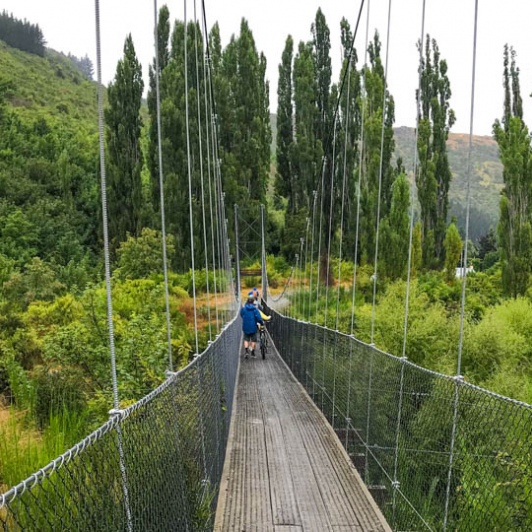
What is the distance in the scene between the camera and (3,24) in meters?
47.6

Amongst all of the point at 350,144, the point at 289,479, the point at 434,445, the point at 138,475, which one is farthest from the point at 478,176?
the point at 138,475

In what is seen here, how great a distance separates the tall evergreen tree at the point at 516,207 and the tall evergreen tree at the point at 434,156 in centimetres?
416

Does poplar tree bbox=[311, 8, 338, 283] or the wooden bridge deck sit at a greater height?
poplar tree bbox=[311, 8, 338, 283]

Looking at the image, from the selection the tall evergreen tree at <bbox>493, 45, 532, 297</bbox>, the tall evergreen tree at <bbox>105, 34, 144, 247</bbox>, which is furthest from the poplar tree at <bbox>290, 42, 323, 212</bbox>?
the tall evergreen tree at <bbox>493, 45, 532, 297</bbox>

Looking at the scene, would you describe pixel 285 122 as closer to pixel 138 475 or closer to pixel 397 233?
pixel 397 233

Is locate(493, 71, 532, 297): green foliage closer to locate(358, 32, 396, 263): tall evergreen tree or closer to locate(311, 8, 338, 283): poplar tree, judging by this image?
locate(358, 32, 396, 263): tall evergreen tree

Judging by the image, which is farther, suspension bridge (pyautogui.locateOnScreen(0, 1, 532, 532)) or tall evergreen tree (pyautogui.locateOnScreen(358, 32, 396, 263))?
tall evergreen tree (pyautogui.locateOnScreen(358, 32, 396, 263))

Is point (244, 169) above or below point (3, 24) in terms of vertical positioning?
below

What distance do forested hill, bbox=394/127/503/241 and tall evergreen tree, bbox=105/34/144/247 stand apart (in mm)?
34972

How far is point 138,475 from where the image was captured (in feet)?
4.91

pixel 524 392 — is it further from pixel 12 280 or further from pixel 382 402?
pixel 12 280

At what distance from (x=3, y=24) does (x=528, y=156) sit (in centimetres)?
4460

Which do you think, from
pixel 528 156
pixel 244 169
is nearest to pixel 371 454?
pixel 528 156

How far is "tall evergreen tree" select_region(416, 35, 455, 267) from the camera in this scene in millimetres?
19672
